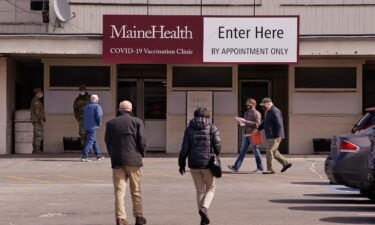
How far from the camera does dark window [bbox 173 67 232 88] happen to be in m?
25.8

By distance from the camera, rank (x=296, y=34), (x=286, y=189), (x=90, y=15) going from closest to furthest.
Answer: (x=286, y=189) < (x=296, y=34) < (x=90, y=15)

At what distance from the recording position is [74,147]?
25922 mm

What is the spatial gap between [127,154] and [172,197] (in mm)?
3779

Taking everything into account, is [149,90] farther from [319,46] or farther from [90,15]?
[319,46]

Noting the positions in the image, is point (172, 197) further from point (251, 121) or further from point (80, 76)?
point (80, 76)

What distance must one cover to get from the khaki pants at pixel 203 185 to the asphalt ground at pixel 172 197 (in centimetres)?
40

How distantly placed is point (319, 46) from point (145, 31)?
4858 mm

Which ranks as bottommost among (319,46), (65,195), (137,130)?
(65,195)

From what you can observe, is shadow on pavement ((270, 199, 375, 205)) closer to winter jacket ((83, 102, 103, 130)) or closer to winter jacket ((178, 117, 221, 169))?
winter jacket ((178, 117, 221, 169))

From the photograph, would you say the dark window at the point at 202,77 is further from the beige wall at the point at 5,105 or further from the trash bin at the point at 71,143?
the beige wall at the point at 5,105

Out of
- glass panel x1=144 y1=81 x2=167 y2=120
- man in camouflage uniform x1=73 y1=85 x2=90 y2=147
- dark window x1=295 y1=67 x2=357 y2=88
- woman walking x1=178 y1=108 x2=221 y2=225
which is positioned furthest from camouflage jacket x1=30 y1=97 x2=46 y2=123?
woman walking x1=178 y1=108 x2=221 y2=225

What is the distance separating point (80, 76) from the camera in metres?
25.9

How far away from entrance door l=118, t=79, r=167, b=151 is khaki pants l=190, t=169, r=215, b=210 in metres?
14.7

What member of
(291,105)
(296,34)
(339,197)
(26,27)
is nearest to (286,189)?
(339,197)
